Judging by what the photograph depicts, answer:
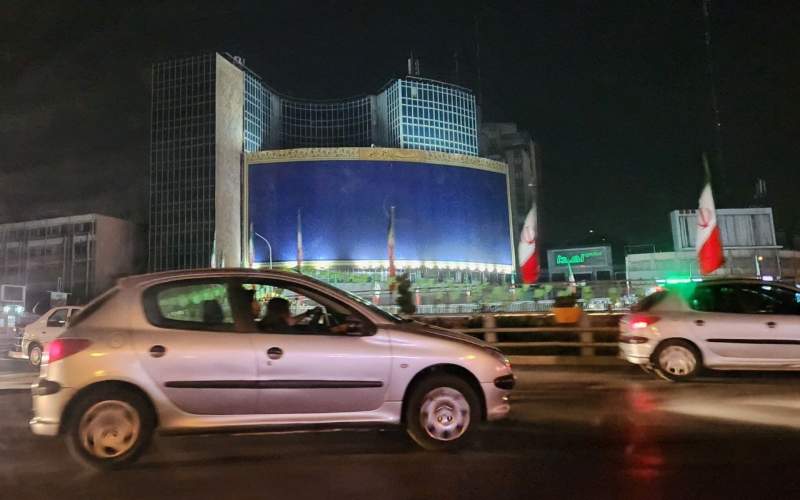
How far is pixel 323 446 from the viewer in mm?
6062

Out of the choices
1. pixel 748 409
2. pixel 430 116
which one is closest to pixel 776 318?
pixel 748 409

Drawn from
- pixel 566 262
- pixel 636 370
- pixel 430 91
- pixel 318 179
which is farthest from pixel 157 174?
pixel 636 370

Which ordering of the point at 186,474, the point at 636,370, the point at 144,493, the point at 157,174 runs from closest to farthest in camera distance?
the point at 144,493, the point at 186,474, the point at 636,370, the point at 157,174

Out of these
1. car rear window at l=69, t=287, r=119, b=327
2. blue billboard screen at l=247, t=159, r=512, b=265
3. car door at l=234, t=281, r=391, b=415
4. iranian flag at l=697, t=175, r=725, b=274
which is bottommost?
car door at l=234, t=281, r=391, b=415

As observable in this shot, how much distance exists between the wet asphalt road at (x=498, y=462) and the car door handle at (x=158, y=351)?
→ 0.94 metres

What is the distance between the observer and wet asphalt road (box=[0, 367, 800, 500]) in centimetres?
463

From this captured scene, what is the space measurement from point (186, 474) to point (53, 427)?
117 cm

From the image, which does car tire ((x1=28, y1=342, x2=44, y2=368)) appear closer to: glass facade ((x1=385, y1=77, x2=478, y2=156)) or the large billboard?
the large billboard

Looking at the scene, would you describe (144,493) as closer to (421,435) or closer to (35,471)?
(35,471)

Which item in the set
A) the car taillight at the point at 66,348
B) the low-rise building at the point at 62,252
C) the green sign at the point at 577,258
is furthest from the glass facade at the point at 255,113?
the car taillight at the point at 66,348

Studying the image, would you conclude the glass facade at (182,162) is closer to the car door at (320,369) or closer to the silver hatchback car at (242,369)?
the silver hatchback car at (242,369)

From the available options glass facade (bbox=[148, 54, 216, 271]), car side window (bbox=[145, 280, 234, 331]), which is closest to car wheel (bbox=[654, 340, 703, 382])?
car side window (bbox=[145, 280, 234, 331])

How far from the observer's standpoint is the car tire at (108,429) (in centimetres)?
519

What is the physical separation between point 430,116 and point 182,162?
35211mm
